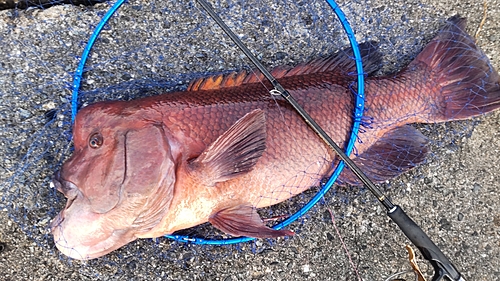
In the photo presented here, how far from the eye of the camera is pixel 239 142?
178 centimetres

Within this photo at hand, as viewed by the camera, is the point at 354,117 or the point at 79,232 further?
the point at 354,117

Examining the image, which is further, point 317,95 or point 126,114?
point 317,95

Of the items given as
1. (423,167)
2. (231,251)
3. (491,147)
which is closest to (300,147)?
(231,251)

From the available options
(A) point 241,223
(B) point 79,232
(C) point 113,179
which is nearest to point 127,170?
(C) point 113,179

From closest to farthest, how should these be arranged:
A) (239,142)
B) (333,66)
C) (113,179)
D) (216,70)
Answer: (113,179), (239,142), (333,66), (216,70)

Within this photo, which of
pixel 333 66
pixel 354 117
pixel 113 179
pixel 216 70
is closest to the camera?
pixel 113 179

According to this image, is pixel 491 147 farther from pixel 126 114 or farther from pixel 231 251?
pixel 126 114

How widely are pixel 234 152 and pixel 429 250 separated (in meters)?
1.00

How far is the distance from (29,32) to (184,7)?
95 centimetres

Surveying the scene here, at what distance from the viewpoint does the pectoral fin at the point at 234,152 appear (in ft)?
5.74

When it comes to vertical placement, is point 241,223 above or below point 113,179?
below

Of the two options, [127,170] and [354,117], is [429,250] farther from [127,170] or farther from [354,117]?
[127,170]

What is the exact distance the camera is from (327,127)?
1999 mm

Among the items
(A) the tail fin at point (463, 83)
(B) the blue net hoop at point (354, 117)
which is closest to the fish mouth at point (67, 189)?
(B) the blue net hoop at point (354, 117)
